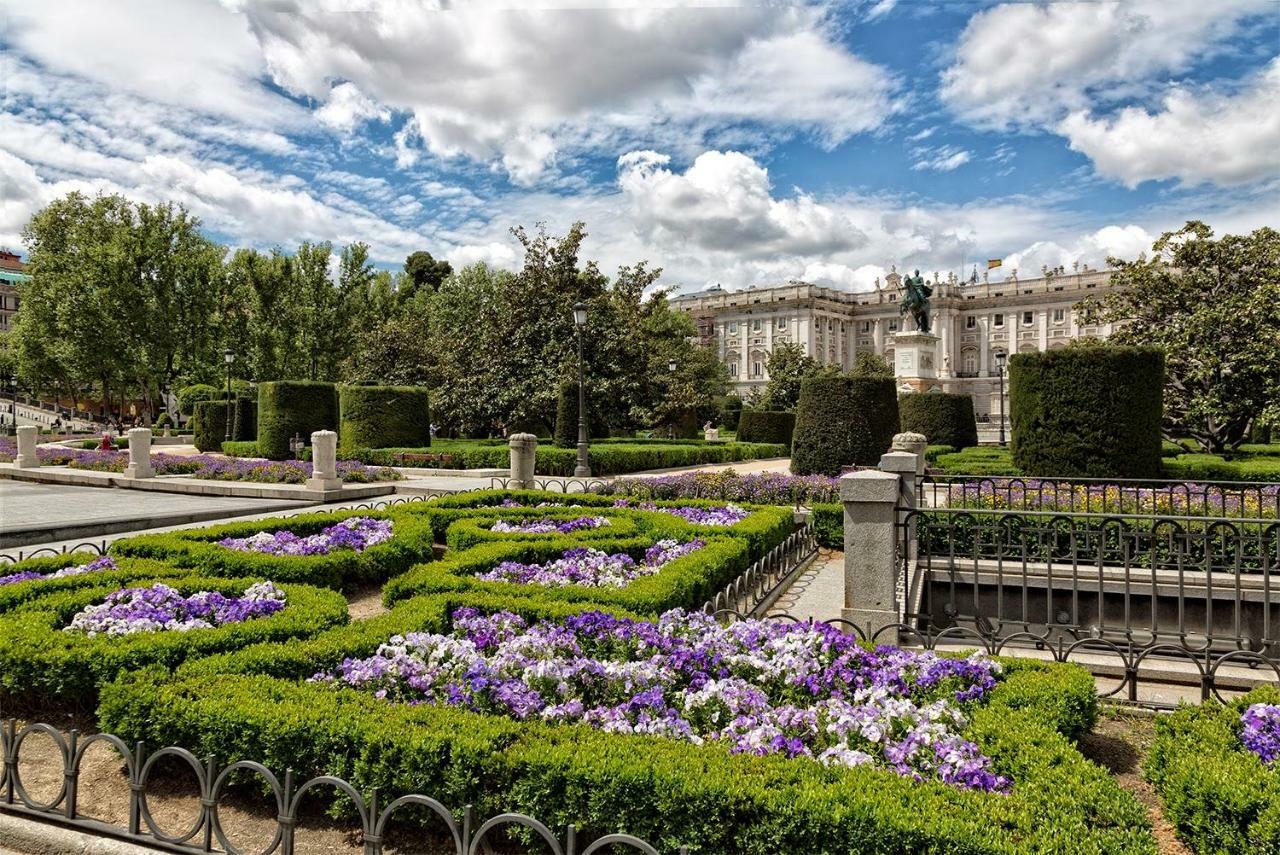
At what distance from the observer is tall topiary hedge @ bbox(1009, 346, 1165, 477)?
12695 millimetres

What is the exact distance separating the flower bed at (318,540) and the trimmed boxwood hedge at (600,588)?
1465 millimetres

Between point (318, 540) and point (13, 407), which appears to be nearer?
point (318, 540)

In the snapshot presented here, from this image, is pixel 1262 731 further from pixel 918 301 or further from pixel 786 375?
pixel 786 375

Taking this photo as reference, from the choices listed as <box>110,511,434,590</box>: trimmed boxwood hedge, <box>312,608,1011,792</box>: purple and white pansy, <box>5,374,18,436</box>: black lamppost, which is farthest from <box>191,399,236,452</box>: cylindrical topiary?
<box>312,608,1011,792</box>: purple and white pansy

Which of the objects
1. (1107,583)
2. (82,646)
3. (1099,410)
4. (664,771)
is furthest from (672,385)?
(664,771)

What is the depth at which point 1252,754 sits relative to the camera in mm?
3354

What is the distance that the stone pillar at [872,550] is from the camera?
20.2 ft

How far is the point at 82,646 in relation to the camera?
15.5 feet

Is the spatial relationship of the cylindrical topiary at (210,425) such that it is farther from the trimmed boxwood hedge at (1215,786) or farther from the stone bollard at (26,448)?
the trimmed boxwood hedge at (1215,786)

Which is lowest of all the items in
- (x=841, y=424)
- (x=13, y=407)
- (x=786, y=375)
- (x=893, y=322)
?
(x=841, y=424)

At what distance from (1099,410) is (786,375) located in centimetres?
4647

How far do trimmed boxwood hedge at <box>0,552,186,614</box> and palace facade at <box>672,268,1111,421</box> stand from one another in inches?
3046

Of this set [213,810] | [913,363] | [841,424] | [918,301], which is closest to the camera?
[213,810]

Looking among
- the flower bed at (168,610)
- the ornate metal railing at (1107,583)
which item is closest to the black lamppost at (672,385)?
the ornate metal railing at (1107,583)
